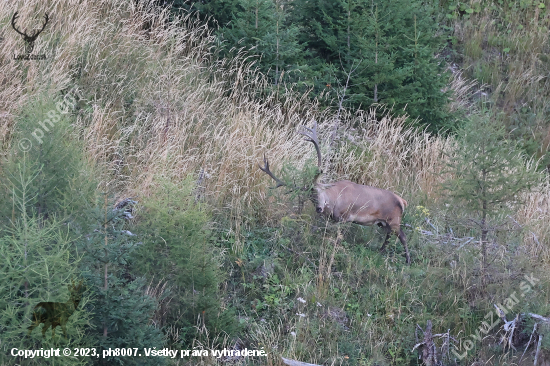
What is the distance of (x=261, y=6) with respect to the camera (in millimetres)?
8797

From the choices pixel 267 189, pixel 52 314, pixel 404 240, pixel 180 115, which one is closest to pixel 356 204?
pixel 404 240

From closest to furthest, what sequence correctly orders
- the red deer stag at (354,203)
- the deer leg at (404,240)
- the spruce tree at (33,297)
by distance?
1. the spruce tree at (33,297)
2. the red deer stag at (354,203)
3. the deer leg at (404,240)

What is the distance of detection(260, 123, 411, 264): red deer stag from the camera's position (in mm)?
5883

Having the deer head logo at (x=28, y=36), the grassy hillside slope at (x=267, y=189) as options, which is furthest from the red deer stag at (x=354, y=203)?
the deer head logo at (x=28, y=36)

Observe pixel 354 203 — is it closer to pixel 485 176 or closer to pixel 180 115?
pixel 485 176

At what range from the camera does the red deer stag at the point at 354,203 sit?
5883 mm

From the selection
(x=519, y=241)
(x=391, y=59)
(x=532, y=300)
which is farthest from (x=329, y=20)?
(x=532, y=300)

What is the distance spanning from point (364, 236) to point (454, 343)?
4.82 feet

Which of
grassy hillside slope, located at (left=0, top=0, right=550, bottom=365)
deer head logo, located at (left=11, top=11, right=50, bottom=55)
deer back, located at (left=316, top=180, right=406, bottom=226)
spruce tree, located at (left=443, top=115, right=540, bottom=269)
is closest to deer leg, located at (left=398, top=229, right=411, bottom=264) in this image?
grassy hillside slope, located at (left=0, top=0, right=550, bottom=365)

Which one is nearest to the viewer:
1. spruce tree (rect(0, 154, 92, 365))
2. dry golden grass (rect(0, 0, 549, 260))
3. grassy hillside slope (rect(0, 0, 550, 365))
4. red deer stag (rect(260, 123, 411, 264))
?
spruce tree (rect(0, 154, 92, 365))

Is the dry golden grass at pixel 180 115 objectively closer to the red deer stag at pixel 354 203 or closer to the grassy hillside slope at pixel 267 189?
the grassy hillside slope at pixel 267 189

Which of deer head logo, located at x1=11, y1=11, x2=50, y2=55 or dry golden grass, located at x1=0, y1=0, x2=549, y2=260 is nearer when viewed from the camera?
dry golden grass, located at x1=0, y1=0, x2=549, y2=260

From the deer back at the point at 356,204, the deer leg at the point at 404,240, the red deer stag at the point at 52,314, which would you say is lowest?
the deer leg at the point at 404,240

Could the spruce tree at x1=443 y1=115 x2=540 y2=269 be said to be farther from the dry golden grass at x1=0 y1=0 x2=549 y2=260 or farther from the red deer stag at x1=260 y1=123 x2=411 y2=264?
the red deer stag at x1=260 y1=123 x2=411 y2=264
